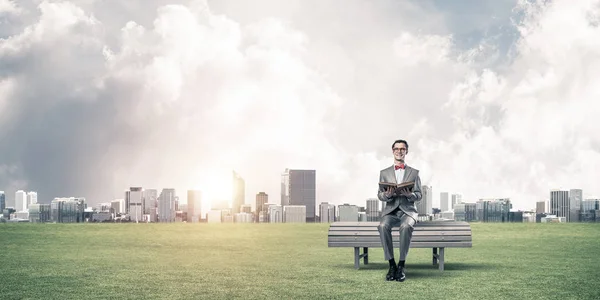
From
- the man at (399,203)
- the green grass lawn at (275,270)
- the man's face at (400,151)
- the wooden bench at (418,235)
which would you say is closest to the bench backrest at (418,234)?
the wooden bench at (418,235)

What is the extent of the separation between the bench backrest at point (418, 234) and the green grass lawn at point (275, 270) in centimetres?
63

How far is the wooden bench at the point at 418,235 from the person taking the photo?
14961 mm

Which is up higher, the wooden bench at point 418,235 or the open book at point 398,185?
the open book at point 398,185

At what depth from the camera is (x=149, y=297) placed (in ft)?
38.2

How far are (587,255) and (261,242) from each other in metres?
11.3

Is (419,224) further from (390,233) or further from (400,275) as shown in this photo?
(400,275)

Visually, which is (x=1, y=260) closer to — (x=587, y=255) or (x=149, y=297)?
(x=149, y=297)

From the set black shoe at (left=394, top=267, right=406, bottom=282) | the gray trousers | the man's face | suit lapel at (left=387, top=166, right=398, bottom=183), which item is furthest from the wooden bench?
the man's face

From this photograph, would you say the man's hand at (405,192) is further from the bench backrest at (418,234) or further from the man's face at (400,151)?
the bench backrest at (418,234)

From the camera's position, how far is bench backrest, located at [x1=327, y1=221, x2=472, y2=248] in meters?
15.0

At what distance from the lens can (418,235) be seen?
49.0 feet

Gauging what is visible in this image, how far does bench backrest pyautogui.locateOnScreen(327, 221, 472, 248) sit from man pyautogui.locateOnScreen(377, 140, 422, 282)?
758mm

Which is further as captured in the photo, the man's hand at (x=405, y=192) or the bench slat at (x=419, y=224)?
the bench slat at (x=419, y=224)

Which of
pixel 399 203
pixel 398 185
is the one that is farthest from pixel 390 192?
pixel 399 203
